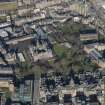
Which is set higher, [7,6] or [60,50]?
[7,6]

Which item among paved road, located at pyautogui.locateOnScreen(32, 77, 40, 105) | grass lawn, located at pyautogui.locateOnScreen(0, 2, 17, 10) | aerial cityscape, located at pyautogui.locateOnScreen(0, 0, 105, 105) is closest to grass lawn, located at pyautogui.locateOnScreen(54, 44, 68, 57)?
aerial cityscape, located at pyautogui.locateOnScreen(0, 0, 105, 105)

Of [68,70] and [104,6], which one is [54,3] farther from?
[68,70]

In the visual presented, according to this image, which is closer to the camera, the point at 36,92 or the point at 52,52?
the point at 36,92

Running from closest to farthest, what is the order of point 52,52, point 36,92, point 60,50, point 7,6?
point 36,92 → point 52,52 → point 60,50 → point 7,6

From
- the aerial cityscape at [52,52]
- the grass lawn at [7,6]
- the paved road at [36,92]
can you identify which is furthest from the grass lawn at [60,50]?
the grass lawn at [7,6]

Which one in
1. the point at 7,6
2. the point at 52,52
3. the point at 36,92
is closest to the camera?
the point at 36,92

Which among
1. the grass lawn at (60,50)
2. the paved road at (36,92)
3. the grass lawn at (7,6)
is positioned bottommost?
the paved road at (36,92)

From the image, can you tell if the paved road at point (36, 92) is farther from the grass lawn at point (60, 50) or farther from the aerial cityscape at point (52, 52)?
the grass lawn at point (60, 50)

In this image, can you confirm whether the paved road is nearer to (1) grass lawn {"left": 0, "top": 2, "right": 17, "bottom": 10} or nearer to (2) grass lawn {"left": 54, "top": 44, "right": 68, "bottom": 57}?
(2) grass lawn {"left": 54, "top": 44, "right": 68, "bottom": 57}

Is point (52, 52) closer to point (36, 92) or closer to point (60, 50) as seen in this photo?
point (60, 50)

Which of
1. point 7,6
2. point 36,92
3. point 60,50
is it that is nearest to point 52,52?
point 60,50
